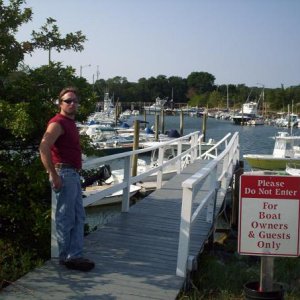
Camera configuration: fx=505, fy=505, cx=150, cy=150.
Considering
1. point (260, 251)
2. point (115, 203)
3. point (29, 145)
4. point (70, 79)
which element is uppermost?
point (70, 79)

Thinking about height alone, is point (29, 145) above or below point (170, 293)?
above

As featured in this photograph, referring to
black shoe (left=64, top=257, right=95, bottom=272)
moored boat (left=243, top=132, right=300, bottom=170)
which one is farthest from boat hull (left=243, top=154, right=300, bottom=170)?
black shoe (left=64, top=257, right=95, bottom=272)

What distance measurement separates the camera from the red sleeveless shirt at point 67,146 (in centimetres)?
526

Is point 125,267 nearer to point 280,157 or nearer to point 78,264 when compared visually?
point 78,264

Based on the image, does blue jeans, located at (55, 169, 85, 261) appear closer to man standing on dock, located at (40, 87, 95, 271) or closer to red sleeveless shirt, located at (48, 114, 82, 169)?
man standing on dock, located at (40, 87, 95, 271)

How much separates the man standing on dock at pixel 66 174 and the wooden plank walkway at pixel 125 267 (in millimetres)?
238

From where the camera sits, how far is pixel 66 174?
17.6 ft

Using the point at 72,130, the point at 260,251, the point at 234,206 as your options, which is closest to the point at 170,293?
the point at 260,251

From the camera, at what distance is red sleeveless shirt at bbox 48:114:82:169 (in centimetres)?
526

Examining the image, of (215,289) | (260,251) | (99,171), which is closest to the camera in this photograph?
(260,251)

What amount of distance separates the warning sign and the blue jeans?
190cm

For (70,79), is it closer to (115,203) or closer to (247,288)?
(247,288)

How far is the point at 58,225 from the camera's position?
5527 millimetres

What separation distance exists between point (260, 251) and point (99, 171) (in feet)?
13.2
